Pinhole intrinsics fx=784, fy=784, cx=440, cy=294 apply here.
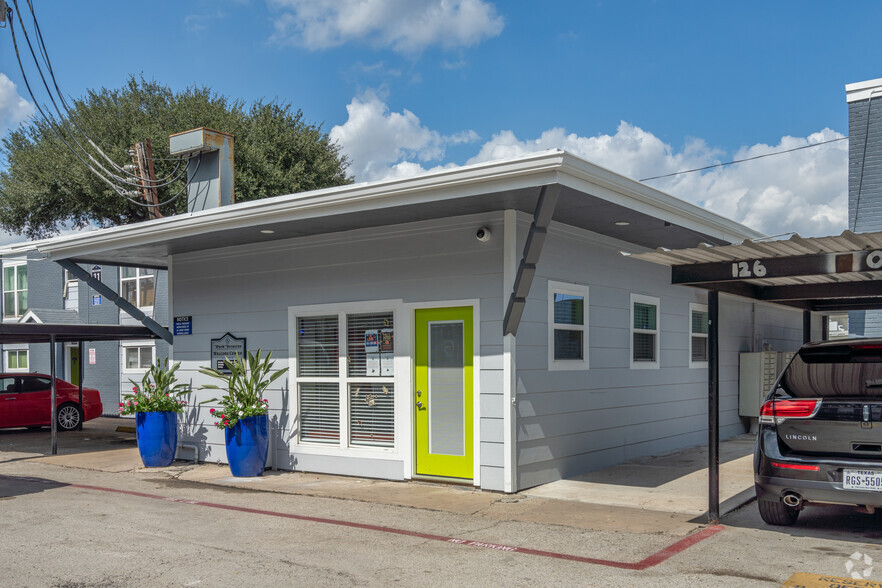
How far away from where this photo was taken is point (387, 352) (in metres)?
9.66

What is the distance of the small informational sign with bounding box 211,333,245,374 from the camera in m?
11.2

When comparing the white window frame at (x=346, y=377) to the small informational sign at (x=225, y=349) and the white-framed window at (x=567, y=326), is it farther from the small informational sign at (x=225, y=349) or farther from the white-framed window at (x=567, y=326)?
the white-framed window at (x=567, y=326)

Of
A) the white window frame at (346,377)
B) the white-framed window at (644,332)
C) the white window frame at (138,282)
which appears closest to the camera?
the white window frame at (346,377)

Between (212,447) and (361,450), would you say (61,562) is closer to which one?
(361,450)

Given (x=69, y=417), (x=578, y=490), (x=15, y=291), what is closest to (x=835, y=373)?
(x=578, y=490)

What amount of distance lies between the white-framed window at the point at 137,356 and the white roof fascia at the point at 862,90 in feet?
56.1

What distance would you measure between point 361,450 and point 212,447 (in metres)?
2.85

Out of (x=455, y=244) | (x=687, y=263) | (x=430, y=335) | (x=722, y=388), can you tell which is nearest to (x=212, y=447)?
(x=430, y=335)

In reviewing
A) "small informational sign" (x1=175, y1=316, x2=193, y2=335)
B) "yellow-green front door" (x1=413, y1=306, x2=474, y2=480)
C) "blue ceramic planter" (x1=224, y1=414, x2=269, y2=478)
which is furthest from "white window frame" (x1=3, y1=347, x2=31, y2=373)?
"yellow-green front door" (x1=413, y1=306, x2=474, y2=480)

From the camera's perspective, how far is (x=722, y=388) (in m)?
13.5

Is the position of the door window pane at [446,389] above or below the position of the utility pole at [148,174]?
below

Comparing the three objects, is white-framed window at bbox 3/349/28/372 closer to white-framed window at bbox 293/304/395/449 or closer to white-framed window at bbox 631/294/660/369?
white-framed window at bbox 293/304/395/449

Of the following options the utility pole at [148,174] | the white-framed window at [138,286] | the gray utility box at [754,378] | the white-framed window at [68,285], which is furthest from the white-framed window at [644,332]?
the white-framed window at [68,285]

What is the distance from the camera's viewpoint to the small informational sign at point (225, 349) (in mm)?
11156
